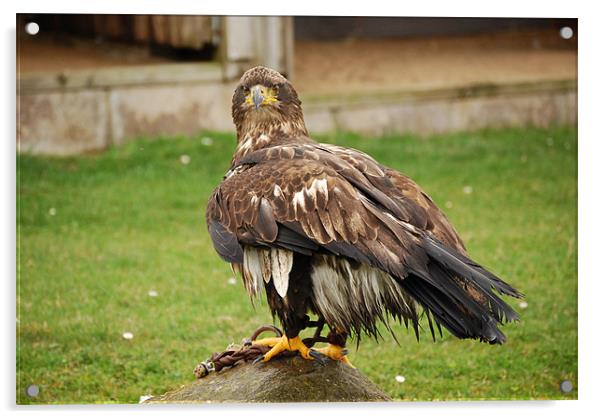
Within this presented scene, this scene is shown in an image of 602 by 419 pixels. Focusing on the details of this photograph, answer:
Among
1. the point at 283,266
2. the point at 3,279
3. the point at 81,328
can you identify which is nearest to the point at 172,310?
the point at 81,328

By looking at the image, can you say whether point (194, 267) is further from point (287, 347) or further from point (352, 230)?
point (352, 230)

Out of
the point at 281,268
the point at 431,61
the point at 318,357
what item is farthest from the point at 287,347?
the point at 431,61

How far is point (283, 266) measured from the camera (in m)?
3.84

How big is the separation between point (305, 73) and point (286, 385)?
2550 millimetres

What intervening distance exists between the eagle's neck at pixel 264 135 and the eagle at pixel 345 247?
0.48 ft

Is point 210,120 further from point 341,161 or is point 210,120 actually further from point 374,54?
point 341,161

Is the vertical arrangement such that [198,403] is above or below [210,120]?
below

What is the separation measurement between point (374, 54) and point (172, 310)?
1704 mm

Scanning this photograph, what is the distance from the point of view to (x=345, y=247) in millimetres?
3738

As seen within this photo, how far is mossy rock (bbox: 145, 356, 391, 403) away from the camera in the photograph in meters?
4.17

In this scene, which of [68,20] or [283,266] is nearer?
[283,266]

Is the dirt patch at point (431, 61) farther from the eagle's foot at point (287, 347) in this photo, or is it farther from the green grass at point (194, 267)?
the eagle's foot at point (287, 347)

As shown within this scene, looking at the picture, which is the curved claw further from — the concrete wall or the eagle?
the concrete wall

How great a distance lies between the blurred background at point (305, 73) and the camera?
537 centimetres
